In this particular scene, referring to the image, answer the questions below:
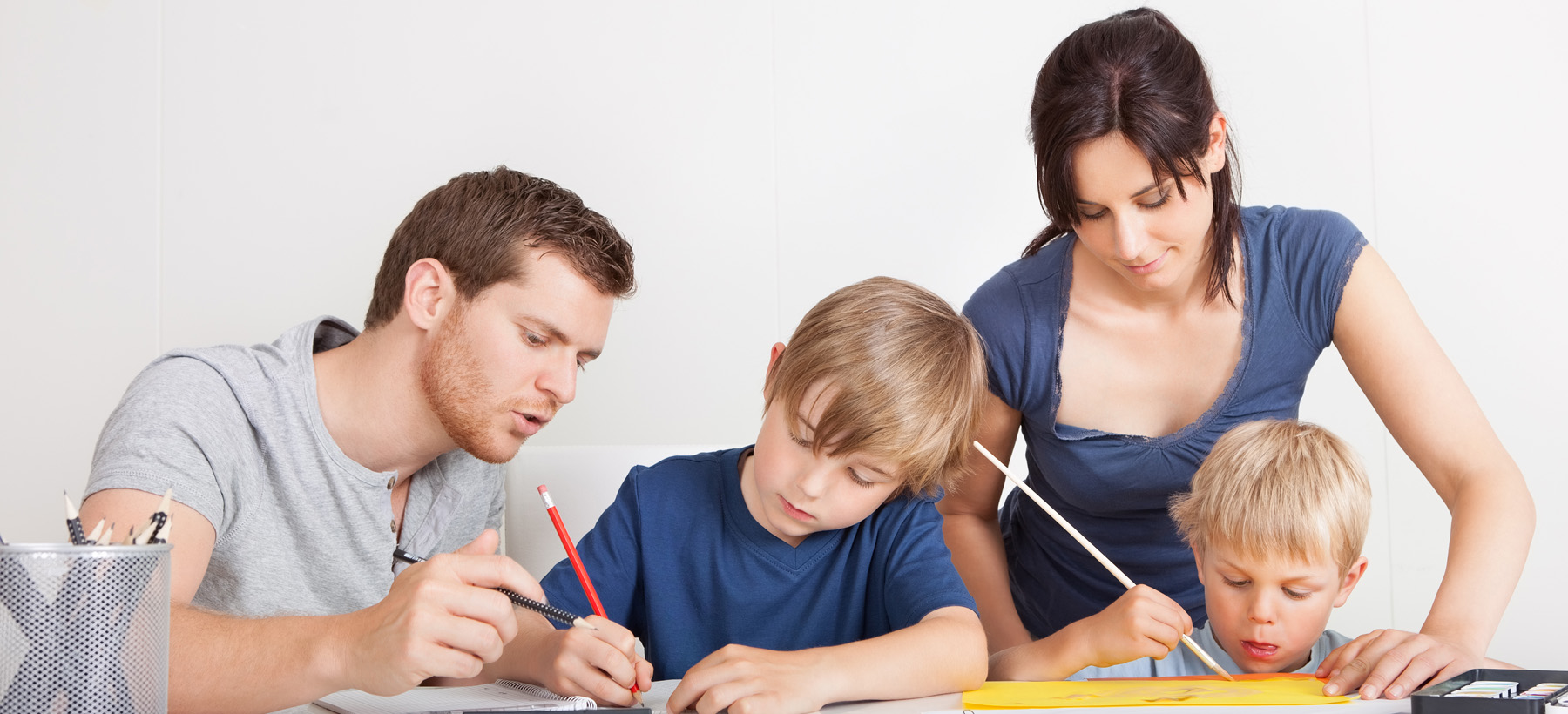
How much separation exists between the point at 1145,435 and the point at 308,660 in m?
0.91

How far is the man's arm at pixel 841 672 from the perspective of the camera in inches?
31.7

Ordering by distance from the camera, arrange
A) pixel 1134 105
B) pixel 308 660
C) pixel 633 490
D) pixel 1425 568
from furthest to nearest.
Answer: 1. pixel 1425 568
2. pixel 633 490
3. pixel 1134 105
4. pixel 308 660

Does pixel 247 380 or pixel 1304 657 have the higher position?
pixel 247 380

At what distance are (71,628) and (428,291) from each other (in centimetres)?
76

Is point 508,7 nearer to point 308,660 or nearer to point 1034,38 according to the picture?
point 1034,38

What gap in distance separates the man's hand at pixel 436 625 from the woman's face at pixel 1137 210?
69cm

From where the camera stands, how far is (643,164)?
2020 millimetres

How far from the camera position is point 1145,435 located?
4.10 feet

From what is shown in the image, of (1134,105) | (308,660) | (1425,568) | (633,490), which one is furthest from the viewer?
(1425,568)

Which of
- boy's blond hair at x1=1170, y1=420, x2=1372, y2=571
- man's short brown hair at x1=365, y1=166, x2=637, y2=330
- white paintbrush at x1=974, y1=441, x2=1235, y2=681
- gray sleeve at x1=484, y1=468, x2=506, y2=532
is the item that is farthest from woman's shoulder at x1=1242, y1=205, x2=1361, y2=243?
gray sleeve at x1=484, y1=468, x2=506, y2=532


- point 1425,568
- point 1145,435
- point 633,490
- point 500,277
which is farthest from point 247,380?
point 1425,568

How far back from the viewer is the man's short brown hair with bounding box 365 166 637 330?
124 cm

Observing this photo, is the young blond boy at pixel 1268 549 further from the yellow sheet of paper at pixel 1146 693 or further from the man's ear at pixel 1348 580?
the yellow sheet of paper at pixel 1146 693

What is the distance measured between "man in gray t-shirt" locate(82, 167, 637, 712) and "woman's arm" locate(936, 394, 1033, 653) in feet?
1.58
